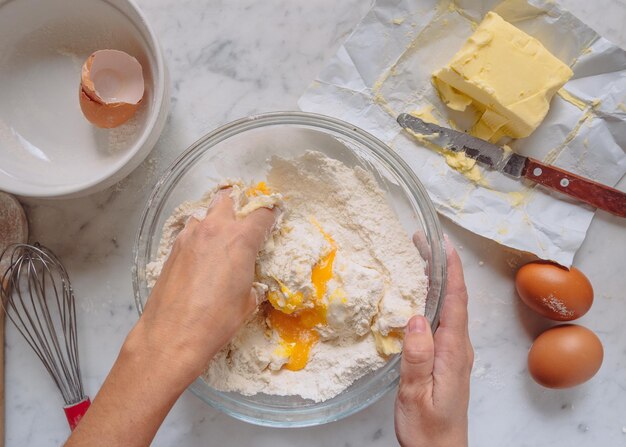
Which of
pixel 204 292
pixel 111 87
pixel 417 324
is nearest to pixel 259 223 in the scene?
pixel 204 292

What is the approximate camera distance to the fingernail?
4.13 ft

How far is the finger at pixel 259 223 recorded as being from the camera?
50.1 inches

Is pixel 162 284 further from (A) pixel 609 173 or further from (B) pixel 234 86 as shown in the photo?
(A) pixel 609 173

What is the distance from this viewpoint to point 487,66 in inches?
56.9

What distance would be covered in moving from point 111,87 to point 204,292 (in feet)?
1.92

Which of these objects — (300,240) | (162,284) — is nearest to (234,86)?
(300,240)

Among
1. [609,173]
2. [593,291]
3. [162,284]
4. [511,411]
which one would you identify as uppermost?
[162,284]

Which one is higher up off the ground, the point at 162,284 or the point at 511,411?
the point at 162,284

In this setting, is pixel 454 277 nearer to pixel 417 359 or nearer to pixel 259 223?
pixel 417 359

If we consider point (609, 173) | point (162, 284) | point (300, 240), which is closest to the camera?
point (162, 284)

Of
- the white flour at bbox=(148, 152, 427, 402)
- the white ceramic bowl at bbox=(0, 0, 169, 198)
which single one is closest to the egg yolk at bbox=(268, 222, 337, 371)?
the white flour at bbox=(148, 152, 427, 402)

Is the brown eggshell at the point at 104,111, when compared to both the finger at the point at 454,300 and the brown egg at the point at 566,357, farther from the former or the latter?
the brown egg at the point at 566,357

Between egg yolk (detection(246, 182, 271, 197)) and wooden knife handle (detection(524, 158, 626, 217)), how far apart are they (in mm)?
673

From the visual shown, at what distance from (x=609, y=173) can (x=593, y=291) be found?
32 cm
